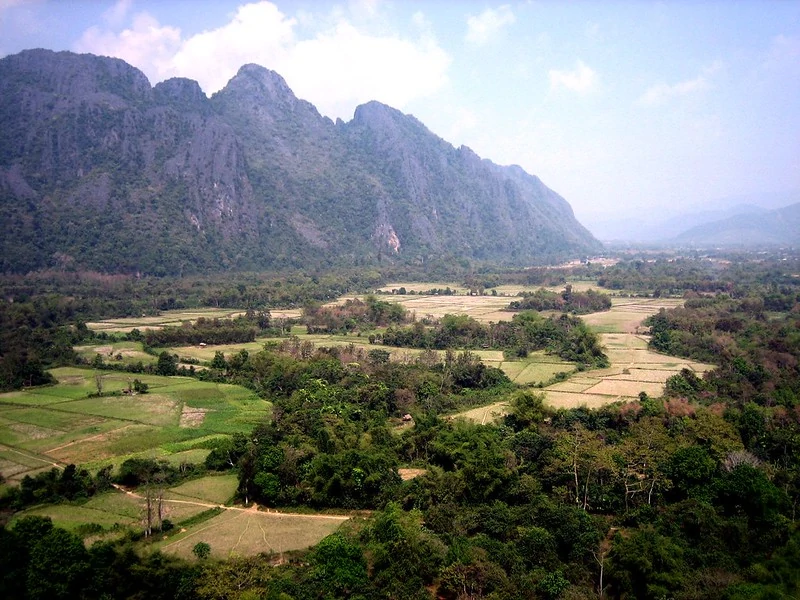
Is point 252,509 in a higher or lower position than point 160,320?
lower

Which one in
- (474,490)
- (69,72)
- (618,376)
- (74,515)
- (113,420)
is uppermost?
(69,72)

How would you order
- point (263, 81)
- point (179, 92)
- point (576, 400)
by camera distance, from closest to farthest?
point (576, 400), point (179, 92), point (263, 81)

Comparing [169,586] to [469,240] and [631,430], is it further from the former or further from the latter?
[469,240]

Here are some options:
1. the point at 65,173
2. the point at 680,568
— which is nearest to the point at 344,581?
the point at 680,568

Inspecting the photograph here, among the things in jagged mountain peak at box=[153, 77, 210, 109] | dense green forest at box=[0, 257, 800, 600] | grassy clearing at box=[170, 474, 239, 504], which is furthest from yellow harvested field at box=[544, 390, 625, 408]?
jagged mountain peak at box=[153, 77, 210, 109]

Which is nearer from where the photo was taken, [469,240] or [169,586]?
[169,586]

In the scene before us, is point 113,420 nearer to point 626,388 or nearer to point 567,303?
point 626,388

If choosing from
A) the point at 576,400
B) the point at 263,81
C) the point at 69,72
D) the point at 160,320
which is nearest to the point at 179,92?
the point at 69,72

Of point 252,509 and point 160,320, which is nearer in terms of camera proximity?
point 252,509

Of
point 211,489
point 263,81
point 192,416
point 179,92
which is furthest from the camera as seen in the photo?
point 263,81
